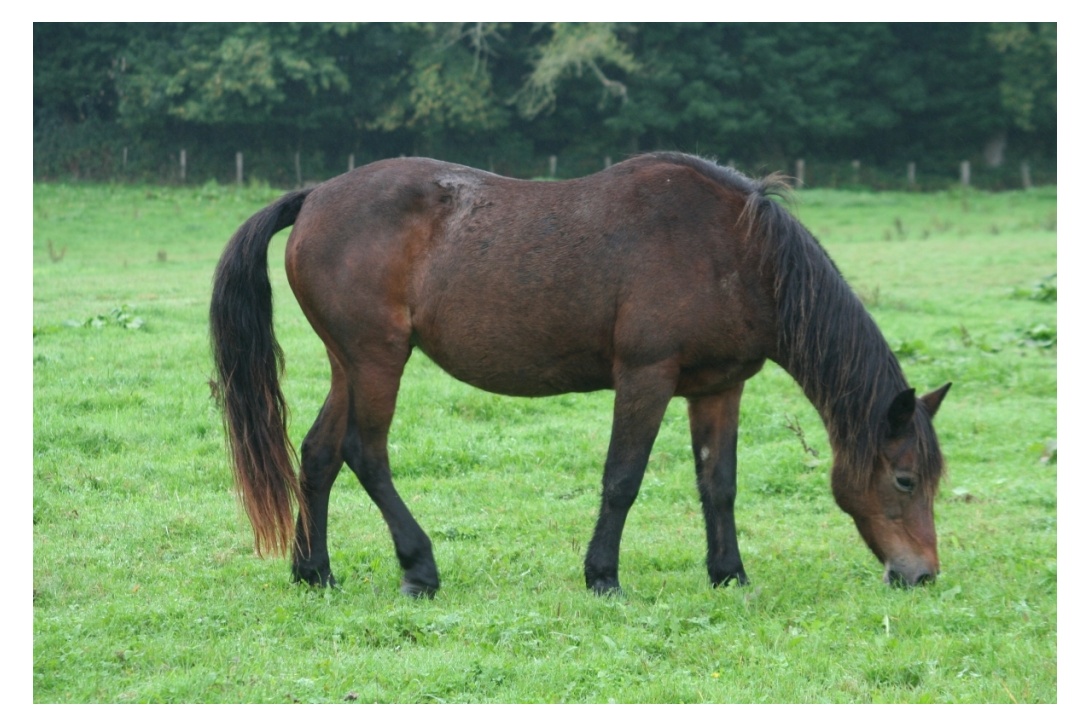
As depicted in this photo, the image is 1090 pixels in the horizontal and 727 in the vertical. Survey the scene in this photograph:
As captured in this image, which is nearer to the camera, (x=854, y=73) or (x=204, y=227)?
(x=204, y=227)

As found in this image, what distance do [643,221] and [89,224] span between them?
19.1m

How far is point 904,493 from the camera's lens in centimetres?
529

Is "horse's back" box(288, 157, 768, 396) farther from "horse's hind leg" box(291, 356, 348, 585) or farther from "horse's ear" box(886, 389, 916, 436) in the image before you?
"horse's ear" box(886, 389, 916, 436)

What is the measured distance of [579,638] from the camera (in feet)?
15.6

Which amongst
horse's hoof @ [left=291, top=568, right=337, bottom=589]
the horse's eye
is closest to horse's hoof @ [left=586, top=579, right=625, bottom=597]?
horse's hoof @ [left=291, top=568, right=337, bottom=589]

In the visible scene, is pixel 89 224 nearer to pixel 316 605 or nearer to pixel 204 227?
pixel 204 227

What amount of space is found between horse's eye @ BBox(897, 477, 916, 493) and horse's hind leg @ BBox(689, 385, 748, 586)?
852 millimetres

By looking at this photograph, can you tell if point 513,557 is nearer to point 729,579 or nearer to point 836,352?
point 729,579

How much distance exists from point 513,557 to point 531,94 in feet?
97.1

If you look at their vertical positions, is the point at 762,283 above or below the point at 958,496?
above

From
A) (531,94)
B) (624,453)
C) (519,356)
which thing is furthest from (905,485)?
(531,94)

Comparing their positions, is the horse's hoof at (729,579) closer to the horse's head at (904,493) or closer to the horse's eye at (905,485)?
the horse's head at (904,493)

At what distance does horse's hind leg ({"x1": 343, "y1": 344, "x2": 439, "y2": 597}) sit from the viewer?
18.0 feet

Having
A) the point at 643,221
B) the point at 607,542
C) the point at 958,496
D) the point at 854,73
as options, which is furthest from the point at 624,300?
the point at 854,73
